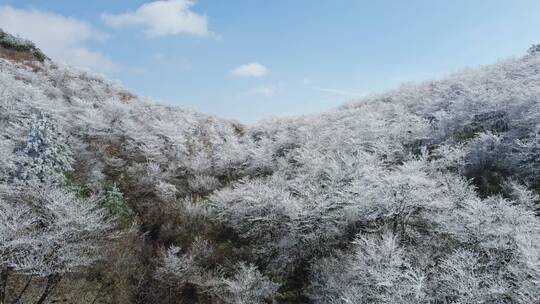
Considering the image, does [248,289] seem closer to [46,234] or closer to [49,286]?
[49,286]

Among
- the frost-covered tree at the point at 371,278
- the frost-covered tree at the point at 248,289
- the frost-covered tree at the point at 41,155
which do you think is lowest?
the frost-covered tree at the point at 248,289

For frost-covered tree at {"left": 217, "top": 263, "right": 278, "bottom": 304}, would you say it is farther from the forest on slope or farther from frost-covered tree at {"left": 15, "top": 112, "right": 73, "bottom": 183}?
frost-covered tree at {"left": 15, "top": 112, "right": 73, "bottom": 183}

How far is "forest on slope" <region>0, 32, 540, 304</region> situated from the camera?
1398 cm

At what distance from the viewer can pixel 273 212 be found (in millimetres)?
19969

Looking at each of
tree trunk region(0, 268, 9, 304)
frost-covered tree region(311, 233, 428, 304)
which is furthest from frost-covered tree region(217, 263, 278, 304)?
tree trunk region(0, 268, 9, 304)

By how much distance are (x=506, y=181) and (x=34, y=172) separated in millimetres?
25621

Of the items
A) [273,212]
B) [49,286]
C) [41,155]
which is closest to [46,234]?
[49,286]

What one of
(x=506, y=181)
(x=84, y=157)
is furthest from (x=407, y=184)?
(x=84, y=157)

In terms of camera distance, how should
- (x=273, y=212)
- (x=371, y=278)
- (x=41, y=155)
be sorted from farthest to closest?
(x=273, y=212), (x=41, y=155), (x=371, y=278)

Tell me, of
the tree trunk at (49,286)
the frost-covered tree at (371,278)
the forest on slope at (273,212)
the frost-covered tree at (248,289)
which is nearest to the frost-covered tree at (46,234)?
the tree trunk at (49,286)

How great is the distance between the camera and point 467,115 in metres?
29.2

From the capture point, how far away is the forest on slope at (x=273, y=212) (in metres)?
14.0

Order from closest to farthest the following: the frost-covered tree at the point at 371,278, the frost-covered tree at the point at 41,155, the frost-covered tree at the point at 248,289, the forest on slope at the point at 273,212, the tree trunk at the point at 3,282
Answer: the frost-covered tree at the point at 371,278
the forest on slope at the point at 273,212
the tree trunk at the point at 3,282
the frost-covered tree at the point at 248,289
the frost-covered tree at the point at 41,155

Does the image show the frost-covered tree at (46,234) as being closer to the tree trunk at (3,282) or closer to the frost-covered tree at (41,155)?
the tree trunk at (3,282)
